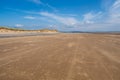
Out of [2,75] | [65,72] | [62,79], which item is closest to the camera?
[62,79]

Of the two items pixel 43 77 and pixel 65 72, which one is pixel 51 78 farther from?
pixel 65 72

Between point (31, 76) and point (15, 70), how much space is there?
95 cm

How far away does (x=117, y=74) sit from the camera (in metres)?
3.99

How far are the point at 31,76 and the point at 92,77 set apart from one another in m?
2.11

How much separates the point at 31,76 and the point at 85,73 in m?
1.97

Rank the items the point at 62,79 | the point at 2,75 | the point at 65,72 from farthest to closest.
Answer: the point at 65,72, the point at 2,75, the point at 62,79

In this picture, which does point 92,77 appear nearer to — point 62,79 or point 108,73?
point 108,73

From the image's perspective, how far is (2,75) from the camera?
12.7 feet

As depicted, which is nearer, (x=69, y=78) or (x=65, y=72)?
(x=69, y=78)

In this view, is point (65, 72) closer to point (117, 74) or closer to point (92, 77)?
point (92, 77)

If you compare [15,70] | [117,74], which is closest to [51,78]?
[15,70]

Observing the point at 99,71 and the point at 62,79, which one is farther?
the point at 99,71

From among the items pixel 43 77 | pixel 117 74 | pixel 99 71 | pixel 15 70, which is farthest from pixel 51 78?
pixel 117 74

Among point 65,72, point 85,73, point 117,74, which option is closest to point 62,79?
point 65,72
